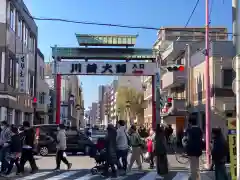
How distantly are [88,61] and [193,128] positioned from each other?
21628mm

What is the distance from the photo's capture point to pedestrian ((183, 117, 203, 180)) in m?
12.7

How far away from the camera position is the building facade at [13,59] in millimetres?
29500

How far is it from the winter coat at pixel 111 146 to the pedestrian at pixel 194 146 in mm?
3556

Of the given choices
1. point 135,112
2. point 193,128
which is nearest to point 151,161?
point 193,128

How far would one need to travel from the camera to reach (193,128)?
12.8 meters

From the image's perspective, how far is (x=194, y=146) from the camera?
12.7 m

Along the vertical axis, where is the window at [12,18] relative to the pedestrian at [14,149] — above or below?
above

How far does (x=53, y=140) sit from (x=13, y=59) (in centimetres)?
903

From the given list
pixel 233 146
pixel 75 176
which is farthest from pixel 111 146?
pixel 233 146

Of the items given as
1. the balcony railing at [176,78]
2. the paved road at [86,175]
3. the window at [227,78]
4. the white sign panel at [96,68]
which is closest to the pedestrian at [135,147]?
the paved road at [86,175]

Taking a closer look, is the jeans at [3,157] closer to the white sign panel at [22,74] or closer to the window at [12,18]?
the white sign panel at [22,74]

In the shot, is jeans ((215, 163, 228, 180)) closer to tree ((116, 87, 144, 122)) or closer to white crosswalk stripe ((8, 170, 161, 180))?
white crosswalk stripe ((8, 170, 161, 180))

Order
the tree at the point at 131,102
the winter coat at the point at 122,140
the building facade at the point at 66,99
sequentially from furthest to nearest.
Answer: the tree at the point at 131,102
the building facade at the point at 66,99
the winter coat at the point at 122,140

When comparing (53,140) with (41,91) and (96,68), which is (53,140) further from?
(41,91)
